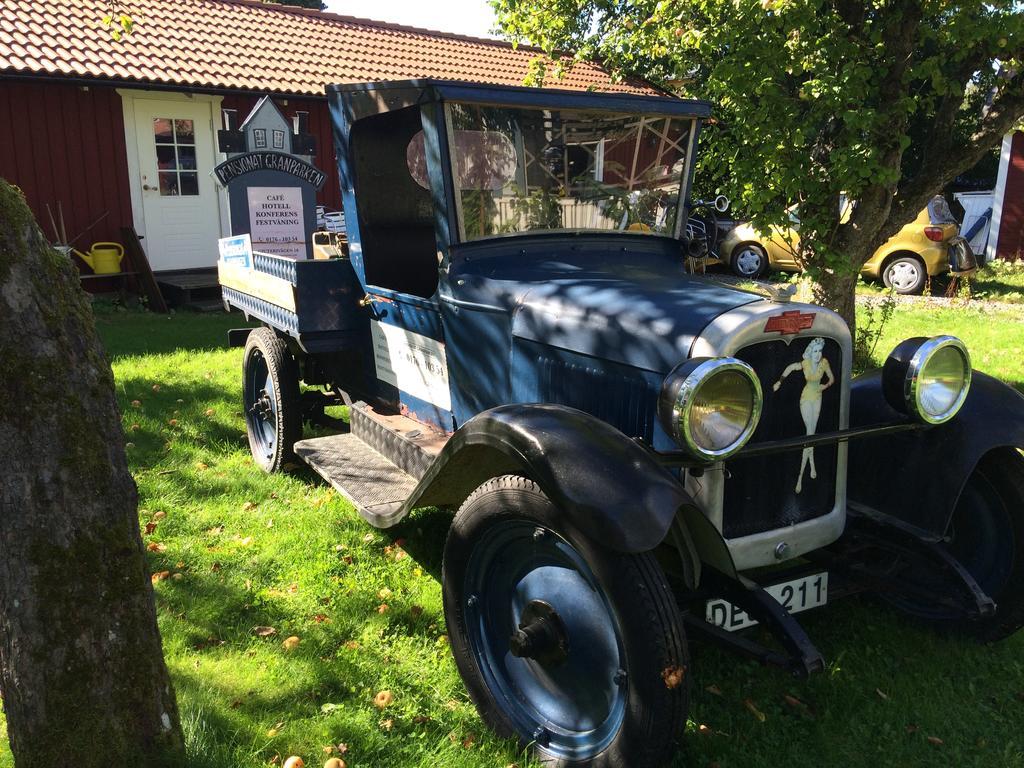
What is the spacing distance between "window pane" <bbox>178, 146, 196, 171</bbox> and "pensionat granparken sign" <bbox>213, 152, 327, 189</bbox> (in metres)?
5.08

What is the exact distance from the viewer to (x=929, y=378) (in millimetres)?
2934

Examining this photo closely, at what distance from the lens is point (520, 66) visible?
15.5 m

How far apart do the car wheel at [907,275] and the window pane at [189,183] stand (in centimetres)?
1076

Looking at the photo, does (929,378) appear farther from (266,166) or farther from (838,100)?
(266,166)

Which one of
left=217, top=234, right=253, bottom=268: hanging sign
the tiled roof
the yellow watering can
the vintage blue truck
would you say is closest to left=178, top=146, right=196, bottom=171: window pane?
the tiled roof

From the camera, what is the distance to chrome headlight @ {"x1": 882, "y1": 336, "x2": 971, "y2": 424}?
9.42ft

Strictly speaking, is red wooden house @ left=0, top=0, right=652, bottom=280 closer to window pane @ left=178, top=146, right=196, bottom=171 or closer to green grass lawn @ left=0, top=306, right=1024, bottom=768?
window pane @ left=178, top=146, right=196, bottom=171

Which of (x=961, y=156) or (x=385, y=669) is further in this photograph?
(x=961, y=156)

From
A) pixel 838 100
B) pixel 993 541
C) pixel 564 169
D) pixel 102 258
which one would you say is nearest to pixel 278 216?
pixel 564 169

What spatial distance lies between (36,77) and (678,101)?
31.0 feet

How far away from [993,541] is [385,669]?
2.36 m

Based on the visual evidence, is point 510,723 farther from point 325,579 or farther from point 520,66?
point 520,66

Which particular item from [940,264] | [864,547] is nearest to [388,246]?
[864,547]

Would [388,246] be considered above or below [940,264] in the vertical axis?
above
